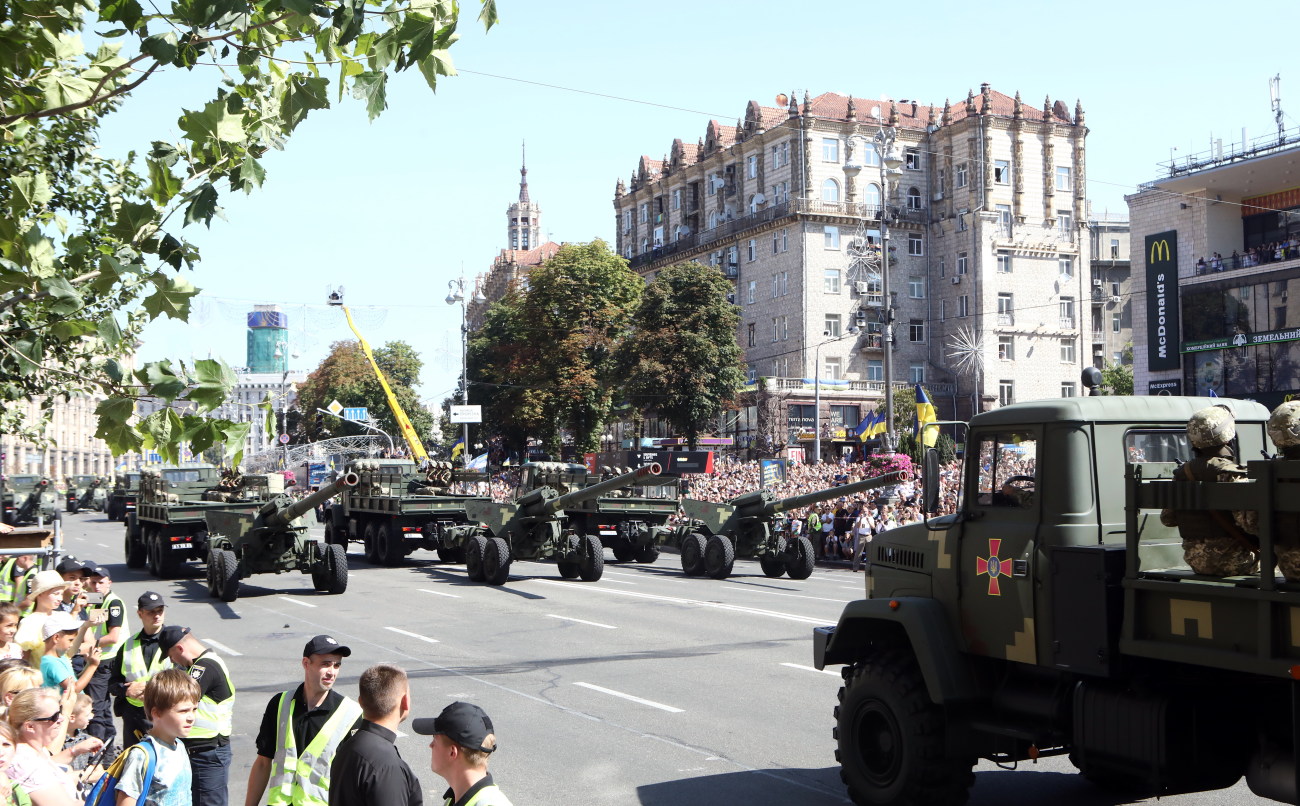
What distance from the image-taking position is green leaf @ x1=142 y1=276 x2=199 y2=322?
5.66 m

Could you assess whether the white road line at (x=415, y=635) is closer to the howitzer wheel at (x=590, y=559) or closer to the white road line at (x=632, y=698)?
the white road line at (x=632, y=698)

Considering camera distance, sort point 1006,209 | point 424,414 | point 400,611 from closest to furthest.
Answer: point 400,611, point 1006,209, point 424,414

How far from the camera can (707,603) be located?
810 inches

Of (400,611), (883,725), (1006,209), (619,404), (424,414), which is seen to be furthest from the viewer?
(424,414)

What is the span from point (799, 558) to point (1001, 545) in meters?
17.8

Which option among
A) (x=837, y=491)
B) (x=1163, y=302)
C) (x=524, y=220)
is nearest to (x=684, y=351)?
(x=1163, y=302)

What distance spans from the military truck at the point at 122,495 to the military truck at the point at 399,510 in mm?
23347

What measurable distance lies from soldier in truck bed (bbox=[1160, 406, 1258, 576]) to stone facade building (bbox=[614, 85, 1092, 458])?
192 ft

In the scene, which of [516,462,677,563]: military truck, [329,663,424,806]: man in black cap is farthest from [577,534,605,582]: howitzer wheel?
[329,663,424,806]: man in black cap

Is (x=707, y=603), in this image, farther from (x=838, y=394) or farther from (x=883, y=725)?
(x=838, y=394)

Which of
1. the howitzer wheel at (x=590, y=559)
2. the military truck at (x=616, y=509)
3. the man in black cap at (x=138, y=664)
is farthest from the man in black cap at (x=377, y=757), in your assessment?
the military truck at (x=616, y=509)

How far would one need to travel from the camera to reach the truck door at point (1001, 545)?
7.32 metres

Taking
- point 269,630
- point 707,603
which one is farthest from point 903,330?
point 269,630

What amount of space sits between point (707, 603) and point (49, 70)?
15320 mm
